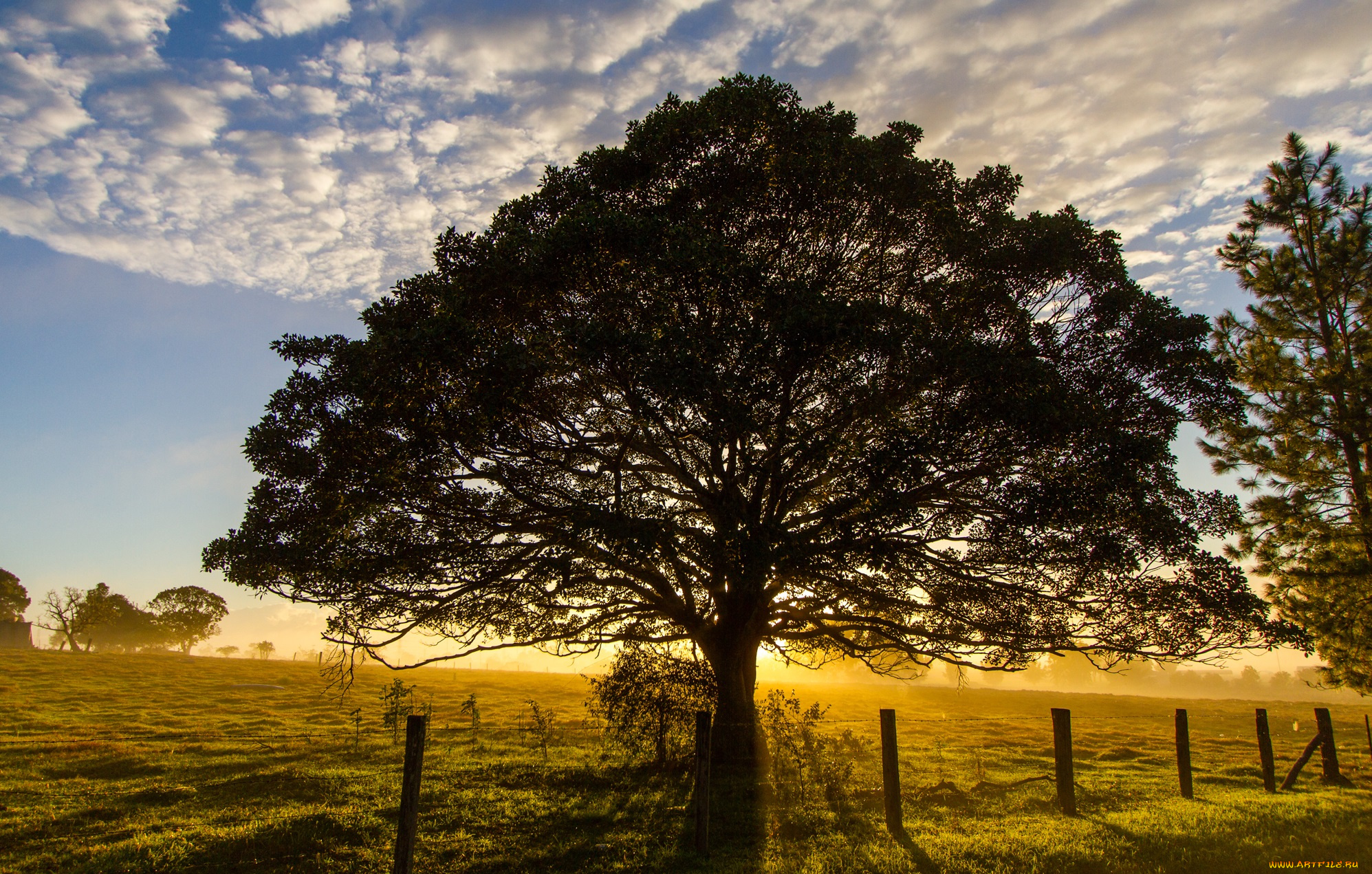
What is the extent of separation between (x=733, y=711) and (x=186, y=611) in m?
114

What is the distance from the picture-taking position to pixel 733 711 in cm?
1772

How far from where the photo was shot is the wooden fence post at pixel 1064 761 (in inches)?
557

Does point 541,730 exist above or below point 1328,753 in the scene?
below

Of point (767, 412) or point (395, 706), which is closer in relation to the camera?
point (767, 412)

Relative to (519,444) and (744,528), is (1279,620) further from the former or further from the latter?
(519,444)

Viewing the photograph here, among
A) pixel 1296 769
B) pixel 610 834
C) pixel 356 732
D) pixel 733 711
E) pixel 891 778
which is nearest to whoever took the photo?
pixel 610 834

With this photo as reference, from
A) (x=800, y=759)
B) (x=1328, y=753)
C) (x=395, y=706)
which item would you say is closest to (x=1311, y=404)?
(x=1328, y=753)

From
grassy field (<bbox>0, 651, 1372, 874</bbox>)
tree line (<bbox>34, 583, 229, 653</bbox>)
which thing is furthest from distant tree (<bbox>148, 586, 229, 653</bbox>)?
grassy field (<bbox>0, 651, 1372, 874</bbox>)

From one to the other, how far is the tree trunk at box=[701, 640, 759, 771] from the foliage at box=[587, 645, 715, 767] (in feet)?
1.34

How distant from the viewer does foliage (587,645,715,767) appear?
59.5 ft

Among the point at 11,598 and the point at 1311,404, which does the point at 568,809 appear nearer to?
the point at 1311,404

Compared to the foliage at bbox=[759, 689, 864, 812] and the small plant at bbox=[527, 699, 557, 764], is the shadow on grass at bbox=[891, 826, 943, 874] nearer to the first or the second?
the foliage at bbox=[759, 689, 864, 812]

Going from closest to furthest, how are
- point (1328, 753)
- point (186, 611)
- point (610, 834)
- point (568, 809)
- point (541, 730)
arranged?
point (610, 834) < point (568, 809) < point (1328, 753) < point (541, 730) < point (186, 611)

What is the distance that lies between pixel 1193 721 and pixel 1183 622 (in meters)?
46.6
